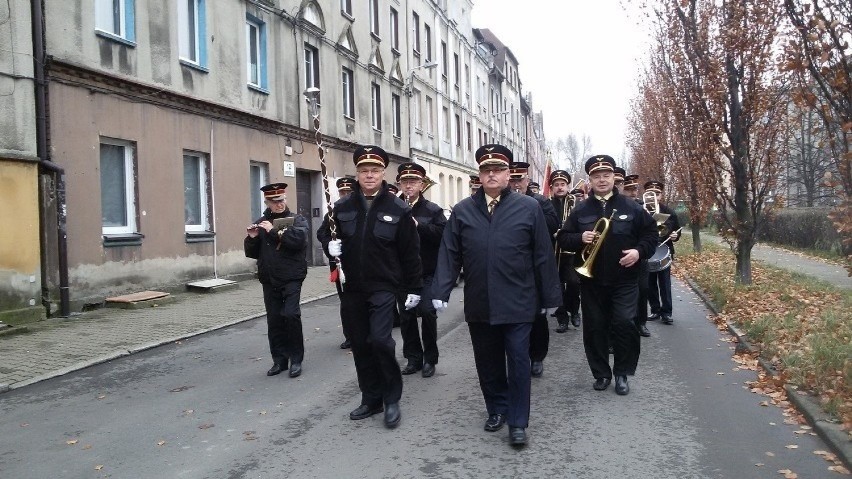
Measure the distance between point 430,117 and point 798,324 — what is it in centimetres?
2613

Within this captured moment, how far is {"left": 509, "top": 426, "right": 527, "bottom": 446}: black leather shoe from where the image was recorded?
4.81m

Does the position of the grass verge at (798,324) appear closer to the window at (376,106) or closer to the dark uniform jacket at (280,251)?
the dark uniform jacket at (280,251)

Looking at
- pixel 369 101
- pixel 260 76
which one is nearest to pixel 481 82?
pixel 369 101

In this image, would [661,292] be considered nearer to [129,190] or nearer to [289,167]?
[129,190]

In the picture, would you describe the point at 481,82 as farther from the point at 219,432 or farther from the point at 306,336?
the point at 219,432

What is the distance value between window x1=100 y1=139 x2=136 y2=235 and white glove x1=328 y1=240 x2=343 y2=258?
8338 millimetres

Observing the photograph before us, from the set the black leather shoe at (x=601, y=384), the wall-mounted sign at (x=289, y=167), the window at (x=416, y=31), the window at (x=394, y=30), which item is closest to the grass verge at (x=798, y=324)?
the black leather shoe at (x=601, y=384)

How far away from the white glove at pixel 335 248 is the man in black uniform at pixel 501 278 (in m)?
0.80

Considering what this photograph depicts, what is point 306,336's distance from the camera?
9711mm

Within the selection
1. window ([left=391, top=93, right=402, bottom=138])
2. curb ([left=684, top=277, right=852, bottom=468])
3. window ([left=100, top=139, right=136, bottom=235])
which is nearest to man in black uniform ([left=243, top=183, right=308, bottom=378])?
curb ([left=684, top=277, right=852, bottom=468])

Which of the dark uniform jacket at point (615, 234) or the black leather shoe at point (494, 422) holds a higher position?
the dark uniform jacket at point (615, 234)

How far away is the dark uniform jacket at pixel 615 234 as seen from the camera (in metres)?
6.15

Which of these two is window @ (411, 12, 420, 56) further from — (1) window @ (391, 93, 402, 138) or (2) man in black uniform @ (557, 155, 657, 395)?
(2) man in black uniform @ (557, 155, 657, 395)

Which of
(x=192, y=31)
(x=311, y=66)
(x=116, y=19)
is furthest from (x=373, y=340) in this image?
(x=311, y=66)
